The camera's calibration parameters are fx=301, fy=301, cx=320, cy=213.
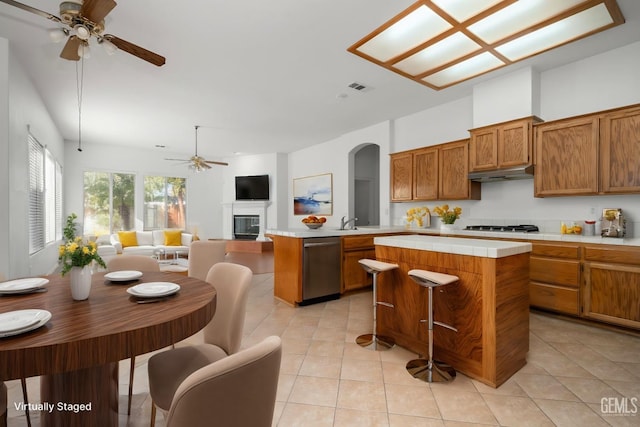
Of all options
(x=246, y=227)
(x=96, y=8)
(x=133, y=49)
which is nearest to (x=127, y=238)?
(x=246, y=227)

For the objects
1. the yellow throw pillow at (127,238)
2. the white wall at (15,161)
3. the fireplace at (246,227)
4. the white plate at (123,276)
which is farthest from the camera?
the fireplace at (246,227)

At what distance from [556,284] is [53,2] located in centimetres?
529

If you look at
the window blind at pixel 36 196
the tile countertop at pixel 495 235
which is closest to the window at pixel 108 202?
the window blind at pixel 36 196

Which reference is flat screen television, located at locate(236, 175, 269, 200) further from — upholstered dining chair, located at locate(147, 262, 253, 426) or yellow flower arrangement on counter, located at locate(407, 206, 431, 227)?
upholstered dining chair, located at locate(147, 262, 253, 426)

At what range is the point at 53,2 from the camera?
8.01 ft

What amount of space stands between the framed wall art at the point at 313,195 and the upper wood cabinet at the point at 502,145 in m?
3.54

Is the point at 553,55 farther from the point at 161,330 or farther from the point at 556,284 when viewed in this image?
the point at 161,330

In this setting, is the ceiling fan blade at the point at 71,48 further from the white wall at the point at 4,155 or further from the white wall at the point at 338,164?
the white wall at the point at 338,164

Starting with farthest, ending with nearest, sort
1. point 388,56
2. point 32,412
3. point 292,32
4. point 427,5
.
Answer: point 388,56 → point 292,32 → point 427,5 → point 32,412

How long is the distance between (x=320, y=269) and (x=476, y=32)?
2945mm

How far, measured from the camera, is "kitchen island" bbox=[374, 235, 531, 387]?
1.97 meters

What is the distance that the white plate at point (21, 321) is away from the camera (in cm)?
89

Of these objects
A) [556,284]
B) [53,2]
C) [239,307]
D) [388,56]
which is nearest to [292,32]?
[388,56]

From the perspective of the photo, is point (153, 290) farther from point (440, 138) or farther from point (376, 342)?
point (440, 138)
